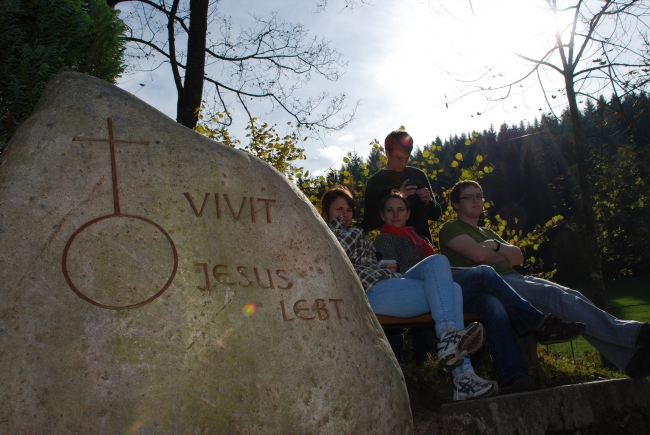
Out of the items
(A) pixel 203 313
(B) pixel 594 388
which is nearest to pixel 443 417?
(B) pixel 594 388

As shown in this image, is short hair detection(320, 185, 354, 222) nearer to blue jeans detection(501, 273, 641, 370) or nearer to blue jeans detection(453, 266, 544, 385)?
blue jeans detection(453, 266, 544, 385)

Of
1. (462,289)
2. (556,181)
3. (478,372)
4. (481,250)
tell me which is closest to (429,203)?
(481,250)

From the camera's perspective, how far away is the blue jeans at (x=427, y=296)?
310cm

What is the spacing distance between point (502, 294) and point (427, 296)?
1.95 ft

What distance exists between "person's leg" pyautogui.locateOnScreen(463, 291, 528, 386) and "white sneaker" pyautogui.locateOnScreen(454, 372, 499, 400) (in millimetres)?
269

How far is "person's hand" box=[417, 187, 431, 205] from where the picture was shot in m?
4.36

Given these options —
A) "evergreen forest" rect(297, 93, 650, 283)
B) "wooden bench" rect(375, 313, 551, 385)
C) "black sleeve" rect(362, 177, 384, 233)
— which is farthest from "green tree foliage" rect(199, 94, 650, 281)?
"wooden bench" rect(375, 313, 551, 385)

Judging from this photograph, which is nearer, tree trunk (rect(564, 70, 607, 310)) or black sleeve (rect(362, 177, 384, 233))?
black sleeve (rect(362, 177, 384, 233))

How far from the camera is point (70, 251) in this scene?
2.11 m

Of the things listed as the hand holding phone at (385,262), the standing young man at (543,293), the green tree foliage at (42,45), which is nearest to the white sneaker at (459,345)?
the standing young man at (543,293)

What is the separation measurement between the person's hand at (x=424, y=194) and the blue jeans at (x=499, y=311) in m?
0.93

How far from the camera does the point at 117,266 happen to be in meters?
2.14

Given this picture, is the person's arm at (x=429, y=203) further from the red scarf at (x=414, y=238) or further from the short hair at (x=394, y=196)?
the red scarf at (x=414, y=238)

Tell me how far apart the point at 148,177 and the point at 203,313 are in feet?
2.01
